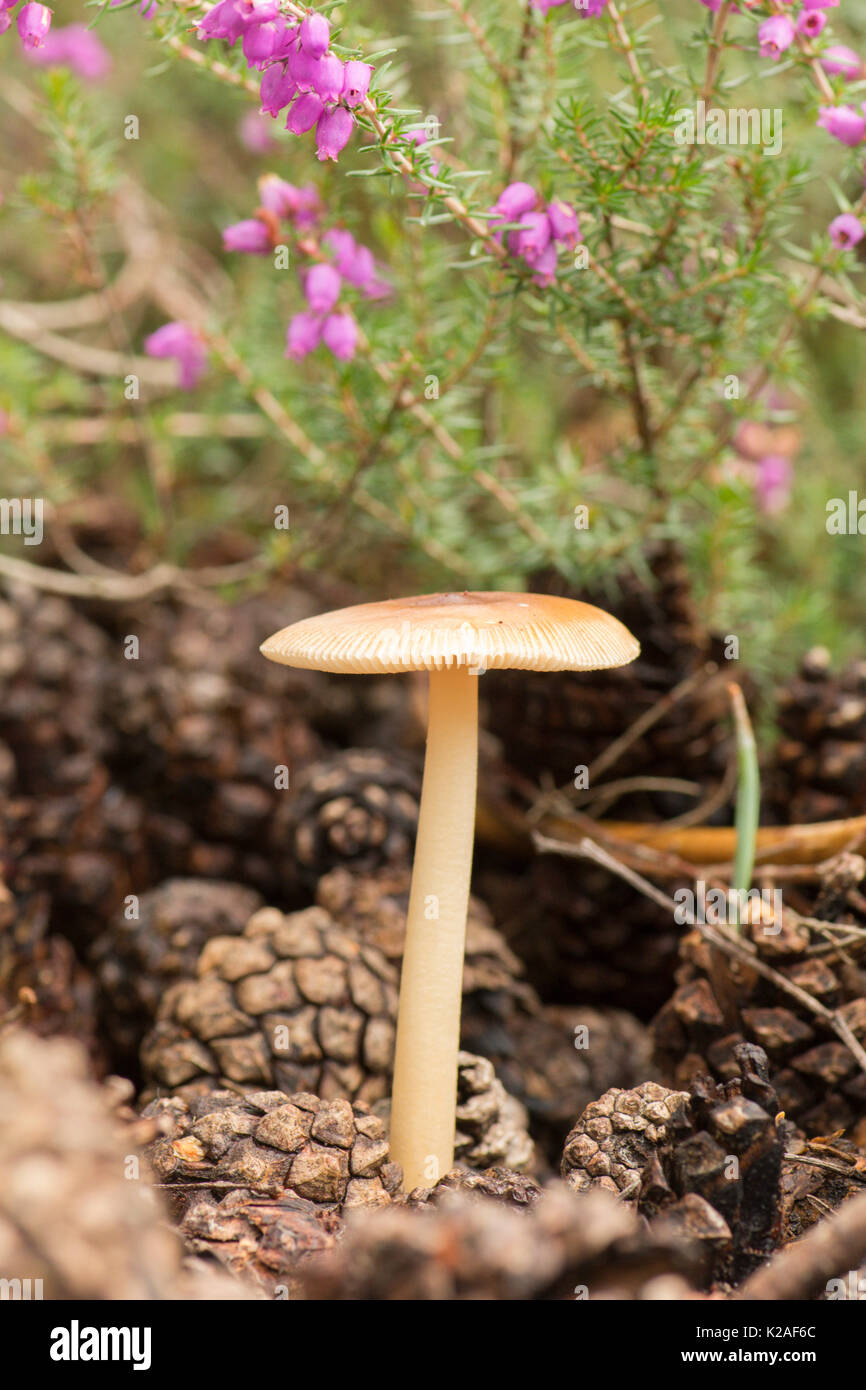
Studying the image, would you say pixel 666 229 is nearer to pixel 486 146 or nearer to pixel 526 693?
pixel 486 146

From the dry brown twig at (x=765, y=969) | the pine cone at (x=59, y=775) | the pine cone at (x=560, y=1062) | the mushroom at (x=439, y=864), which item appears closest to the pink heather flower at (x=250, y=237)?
the mushroom at (x=439, y=864)

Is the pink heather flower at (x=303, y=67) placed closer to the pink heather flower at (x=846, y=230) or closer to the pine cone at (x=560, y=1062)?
the pink heather flower at (x=846, y=230)

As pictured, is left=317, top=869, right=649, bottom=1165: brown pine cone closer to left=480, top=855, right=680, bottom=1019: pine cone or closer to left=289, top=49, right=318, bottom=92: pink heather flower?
left=480, top=855, right=680, bottom=1019: pine cone

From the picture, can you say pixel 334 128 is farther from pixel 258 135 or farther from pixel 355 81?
pixel 258 135

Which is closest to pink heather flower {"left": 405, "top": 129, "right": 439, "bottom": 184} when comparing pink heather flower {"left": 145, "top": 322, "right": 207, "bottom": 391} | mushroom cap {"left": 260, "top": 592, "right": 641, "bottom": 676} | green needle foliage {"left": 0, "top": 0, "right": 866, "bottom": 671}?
green needle foliage {"left": 0, "top": 0, "right": 866, "bottom": 671}
